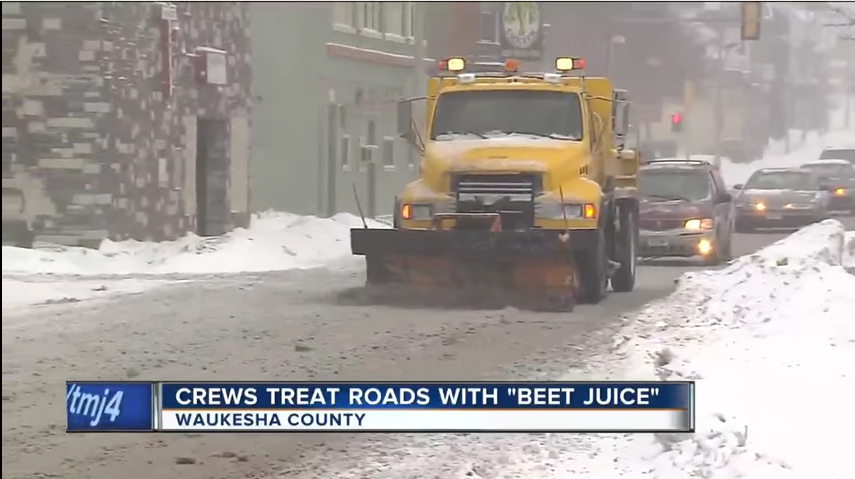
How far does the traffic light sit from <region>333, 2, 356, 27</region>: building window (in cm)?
213

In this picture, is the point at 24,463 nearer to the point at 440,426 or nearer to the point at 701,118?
the point at 440,426

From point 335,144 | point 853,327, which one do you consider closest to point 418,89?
point 335,144

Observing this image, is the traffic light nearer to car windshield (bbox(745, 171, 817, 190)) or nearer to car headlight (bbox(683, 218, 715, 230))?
car windshield (bbox(745, 171, 817, 190))

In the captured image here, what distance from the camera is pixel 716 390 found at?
5566mm

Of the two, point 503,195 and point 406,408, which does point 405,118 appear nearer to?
point 503,195

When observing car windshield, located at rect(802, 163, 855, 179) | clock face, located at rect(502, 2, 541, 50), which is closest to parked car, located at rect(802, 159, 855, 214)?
car windshield, located at rect(802, 163, 855, 179)

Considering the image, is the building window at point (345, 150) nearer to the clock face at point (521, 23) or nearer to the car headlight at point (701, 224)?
the clock face at point (521, 23)

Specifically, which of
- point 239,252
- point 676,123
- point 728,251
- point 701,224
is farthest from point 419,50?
point 676,123

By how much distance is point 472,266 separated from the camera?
309 inches

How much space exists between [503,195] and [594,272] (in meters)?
0.66

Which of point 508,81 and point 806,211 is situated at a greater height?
point 508,81

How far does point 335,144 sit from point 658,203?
1803 mm

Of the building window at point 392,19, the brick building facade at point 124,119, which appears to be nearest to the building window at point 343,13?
the building window at point 392,19

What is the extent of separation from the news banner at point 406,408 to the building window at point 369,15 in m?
2.97
